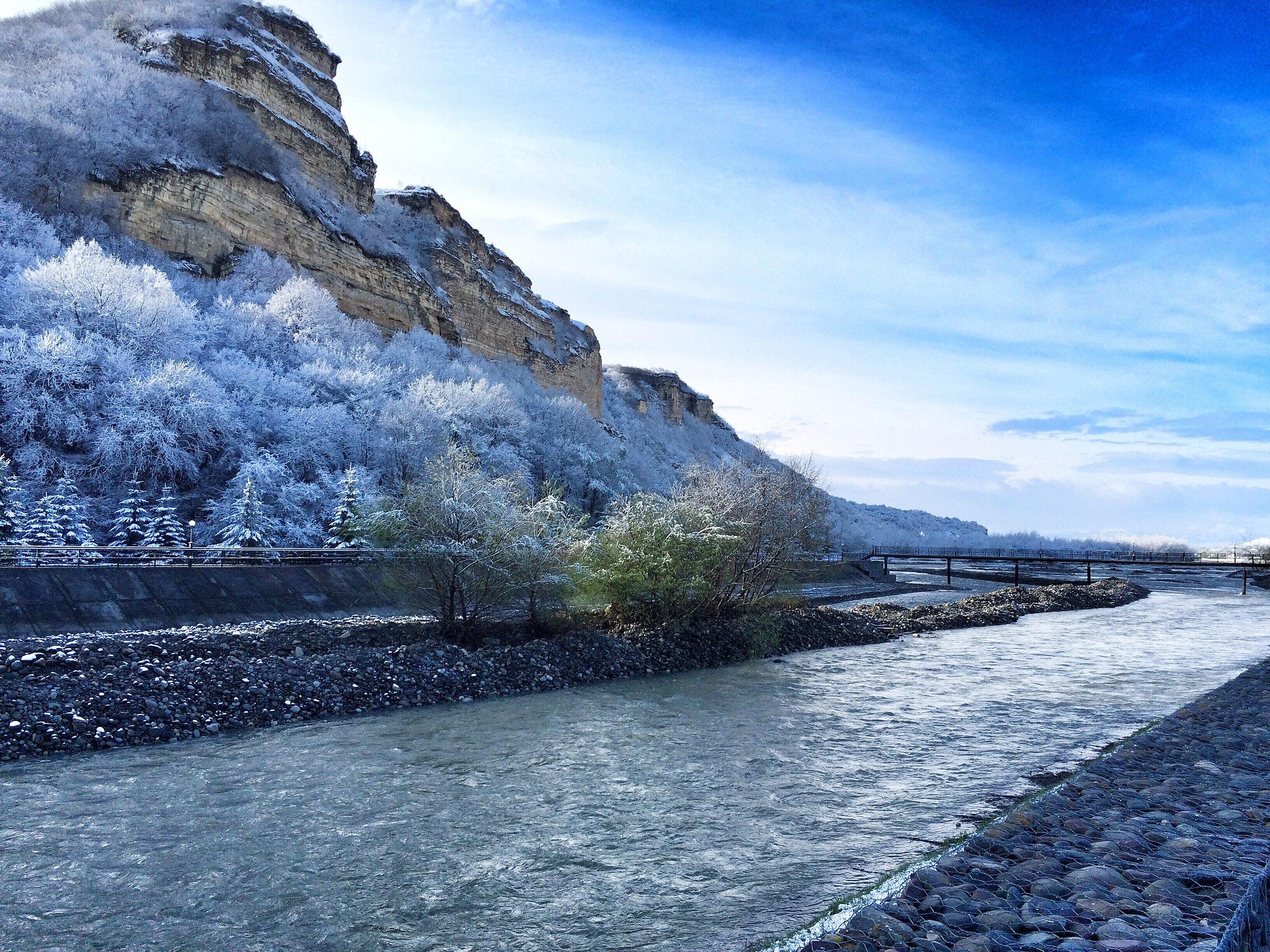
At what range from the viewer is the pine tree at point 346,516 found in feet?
92.4

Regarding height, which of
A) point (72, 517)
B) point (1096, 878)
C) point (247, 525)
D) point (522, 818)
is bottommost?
point (522, 818)

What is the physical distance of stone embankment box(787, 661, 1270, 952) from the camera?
16.8 ft

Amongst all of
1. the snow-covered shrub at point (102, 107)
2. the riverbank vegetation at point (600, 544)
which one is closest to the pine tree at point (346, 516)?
the riverbank vegetation at point (600, 544)

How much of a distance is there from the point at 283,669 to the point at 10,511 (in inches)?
582

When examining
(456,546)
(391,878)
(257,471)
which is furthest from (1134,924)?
(257,471)

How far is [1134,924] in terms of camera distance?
5.20 metres

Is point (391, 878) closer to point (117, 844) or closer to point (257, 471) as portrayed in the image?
point (117, 844)

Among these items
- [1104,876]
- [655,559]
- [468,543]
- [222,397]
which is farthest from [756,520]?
[222,397]

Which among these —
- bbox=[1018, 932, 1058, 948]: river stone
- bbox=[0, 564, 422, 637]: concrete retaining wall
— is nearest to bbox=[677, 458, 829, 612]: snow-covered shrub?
bbox=[0, 564, 422, 637]: concrete retaining wall

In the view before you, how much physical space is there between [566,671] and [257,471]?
17254 millimetres

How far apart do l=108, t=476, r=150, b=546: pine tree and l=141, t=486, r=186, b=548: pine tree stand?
0.12 metres

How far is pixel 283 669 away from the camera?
14656 millimetres

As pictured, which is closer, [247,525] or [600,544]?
[600,544]

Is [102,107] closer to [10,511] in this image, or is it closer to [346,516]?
[10,511]
